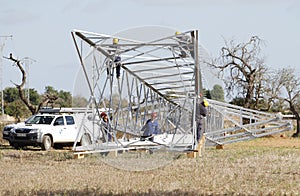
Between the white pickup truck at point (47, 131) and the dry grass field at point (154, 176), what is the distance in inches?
281

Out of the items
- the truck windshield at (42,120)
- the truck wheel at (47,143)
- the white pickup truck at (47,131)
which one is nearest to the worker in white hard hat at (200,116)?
the white pickup truck at (47,131)

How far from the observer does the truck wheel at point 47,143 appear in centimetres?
2767

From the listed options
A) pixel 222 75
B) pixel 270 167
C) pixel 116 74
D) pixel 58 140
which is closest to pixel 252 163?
pixel 270 167

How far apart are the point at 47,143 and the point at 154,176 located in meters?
14.1

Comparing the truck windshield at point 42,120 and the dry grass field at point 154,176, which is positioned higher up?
the truck windshield at point 42,120

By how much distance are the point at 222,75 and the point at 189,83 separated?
23.1 meters

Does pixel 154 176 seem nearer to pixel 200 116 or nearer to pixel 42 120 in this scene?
pixel 200 116

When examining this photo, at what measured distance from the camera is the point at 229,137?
2530cm

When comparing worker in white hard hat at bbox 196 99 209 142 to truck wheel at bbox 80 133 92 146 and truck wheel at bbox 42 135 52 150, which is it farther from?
truck wheel at bbox 42 135 52 150

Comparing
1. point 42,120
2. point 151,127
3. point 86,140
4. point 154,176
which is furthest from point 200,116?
point 42,120

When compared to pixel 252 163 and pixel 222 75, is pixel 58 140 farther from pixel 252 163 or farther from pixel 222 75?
pixel 222 75

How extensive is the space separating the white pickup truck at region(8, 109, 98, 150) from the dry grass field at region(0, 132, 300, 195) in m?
7.15

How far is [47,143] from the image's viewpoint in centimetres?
2788

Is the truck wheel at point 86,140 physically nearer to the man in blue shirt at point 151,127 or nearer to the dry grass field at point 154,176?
the dry grass field at point 154,176
